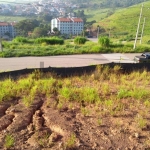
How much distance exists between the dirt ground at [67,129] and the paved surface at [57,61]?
8.42 meters

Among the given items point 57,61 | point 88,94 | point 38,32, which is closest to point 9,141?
point 88,94

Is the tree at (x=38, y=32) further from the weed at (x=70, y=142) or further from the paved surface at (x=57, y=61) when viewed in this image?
the weed at (x=70, y=142)

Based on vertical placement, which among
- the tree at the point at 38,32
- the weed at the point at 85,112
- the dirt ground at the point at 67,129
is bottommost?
A: the tree at the point at 38,32

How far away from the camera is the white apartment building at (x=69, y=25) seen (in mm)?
75625

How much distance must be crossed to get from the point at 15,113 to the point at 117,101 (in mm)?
3039

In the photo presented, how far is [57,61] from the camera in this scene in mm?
15938

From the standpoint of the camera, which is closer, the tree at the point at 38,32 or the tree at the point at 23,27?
the tree at the point at 38,32

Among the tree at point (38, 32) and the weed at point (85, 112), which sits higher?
the weed at point (85, 112)

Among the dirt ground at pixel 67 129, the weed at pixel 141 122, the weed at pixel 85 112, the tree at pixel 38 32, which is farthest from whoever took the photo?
the tree at pixel 38 32

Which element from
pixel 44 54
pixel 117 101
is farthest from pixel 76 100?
pixel 44 54

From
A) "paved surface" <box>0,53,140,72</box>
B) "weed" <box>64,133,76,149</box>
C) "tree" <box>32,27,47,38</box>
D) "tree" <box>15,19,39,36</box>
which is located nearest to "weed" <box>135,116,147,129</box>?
"weed" <box>64,133,76,149</box>

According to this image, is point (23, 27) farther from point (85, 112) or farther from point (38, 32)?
point (85, 112)

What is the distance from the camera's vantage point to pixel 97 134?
489 cm

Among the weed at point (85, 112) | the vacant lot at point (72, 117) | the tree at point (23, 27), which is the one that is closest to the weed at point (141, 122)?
the vacant lot at point (72, 117)
